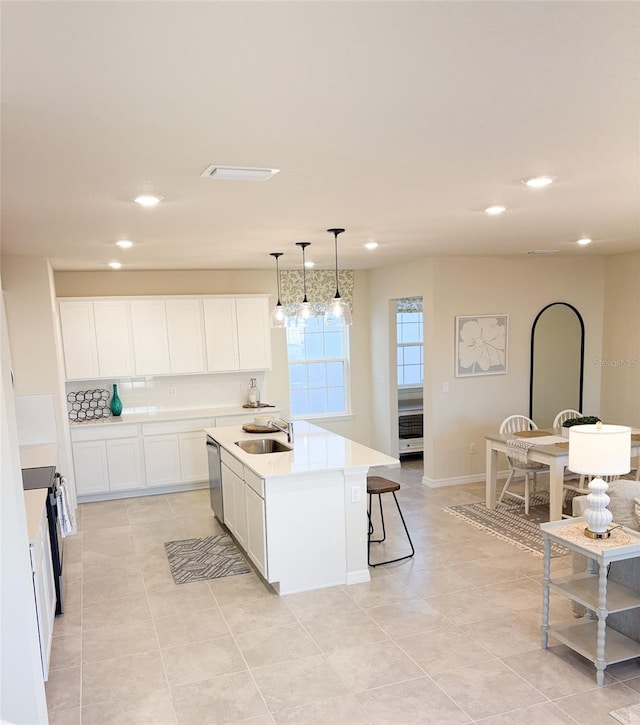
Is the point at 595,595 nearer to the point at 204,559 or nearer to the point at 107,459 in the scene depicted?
the point at 204,559

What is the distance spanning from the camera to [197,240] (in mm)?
4391

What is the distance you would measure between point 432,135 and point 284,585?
3114 millimetres

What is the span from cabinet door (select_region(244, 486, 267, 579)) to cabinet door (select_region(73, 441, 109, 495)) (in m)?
2.51

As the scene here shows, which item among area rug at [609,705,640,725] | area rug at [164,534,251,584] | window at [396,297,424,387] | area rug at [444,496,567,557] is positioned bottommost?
area rug at [444,496,567,557]

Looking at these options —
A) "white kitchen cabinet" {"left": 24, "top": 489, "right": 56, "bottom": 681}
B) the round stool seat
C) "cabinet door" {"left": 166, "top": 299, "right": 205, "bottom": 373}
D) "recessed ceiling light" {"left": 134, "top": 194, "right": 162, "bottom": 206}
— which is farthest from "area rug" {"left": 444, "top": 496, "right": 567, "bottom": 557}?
"recessed ceiling light" {"left": 134, "top": 194, "right": 162, "bottom": 206}

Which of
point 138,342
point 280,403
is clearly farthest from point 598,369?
point 138,342

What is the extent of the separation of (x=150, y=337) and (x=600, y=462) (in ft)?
16.3

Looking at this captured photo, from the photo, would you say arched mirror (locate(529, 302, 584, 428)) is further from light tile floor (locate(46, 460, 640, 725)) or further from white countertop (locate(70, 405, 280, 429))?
white countertop (locate(70, 405, 280, 429))

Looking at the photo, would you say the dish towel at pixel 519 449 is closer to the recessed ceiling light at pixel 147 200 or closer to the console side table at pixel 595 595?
the console side table at pixel 595 595

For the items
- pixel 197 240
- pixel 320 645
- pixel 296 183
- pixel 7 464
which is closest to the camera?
pixel 7 464

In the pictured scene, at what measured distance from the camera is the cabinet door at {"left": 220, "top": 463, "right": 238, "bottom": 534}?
15.5ft

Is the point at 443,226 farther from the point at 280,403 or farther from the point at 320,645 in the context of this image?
the point at 280,403

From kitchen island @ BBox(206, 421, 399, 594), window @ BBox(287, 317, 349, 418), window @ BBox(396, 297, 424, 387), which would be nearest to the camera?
kitchen island @ BBox(206, 421, 399, 594)

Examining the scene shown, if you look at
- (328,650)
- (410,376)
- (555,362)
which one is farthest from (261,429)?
(555,362)
